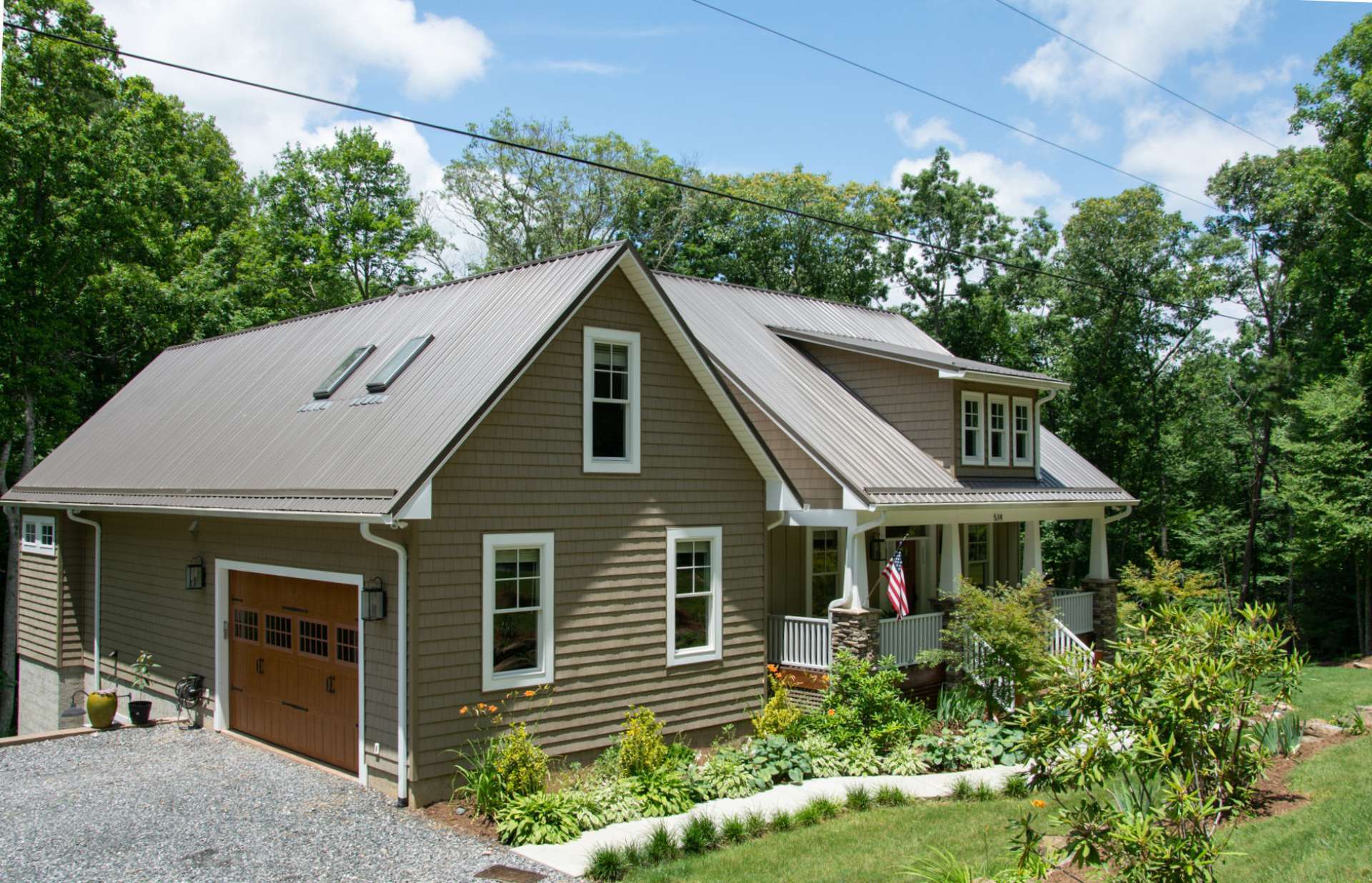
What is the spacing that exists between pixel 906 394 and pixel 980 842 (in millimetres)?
10354

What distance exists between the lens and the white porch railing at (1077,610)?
20359mm

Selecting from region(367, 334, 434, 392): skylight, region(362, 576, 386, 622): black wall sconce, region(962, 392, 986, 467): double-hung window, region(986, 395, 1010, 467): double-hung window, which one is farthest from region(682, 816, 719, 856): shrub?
region(986, 395, 1010, 467): double-hung window

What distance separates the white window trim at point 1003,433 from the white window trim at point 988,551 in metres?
1.53

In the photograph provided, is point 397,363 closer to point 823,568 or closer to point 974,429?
point 823,568

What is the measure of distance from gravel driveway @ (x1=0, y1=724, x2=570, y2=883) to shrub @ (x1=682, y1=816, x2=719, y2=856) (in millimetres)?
1383

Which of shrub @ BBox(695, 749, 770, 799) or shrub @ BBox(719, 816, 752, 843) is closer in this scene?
shrub @ BBox(719, 816, 752, 843)

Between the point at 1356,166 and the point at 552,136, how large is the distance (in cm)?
2785

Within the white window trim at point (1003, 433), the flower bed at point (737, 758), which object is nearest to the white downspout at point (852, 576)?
the flower bed at point (737, 758)

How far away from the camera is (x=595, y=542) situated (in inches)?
516

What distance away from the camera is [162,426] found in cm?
1798

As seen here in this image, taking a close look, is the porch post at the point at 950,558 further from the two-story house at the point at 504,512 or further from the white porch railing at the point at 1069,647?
the white porch railing at the point at 1069,647

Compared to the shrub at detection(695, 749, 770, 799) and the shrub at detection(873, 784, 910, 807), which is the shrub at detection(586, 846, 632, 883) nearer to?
the shrub at detection(695, 749, 770, 799)

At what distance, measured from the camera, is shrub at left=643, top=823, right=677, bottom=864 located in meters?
9.70

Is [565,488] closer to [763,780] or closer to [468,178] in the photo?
[763,780]
